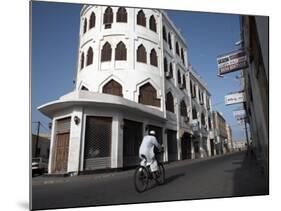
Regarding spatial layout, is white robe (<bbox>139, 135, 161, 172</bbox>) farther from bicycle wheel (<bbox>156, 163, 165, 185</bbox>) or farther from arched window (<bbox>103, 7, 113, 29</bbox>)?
arched window (<bbox>103, 7, 113, 29</bbox>)

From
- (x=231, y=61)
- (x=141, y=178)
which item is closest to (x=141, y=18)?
(x=231, y=61)

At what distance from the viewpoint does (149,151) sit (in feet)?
11.6

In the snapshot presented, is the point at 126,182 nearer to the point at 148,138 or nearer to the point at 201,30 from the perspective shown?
the point at 148,138

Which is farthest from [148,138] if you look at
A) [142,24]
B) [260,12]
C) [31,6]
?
[260,12]

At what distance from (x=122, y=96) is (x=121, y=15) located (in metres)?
1.23

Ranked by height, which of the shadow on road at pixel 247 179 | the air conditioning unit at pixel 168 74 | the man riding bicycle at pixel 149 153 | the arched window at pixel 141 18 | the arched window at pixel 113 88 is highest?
the arched window at pixel 141 18

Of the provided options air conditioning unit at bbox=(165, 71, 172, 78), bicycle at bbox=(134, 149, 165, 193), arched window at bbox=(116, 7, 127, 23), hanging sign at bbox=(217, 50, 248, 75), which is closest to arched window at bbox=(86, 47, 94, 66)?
arched window at bbox=(116, 7, 127, 23)

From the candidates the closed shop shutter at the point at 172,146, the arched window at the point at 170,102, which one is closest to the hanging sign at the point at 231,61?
the arched window at the point at 170,102

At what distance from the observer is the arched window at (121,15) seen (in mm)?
3809

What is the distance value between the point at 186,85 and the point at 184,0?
4.42ft

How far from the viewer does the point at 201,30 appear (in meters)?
4.05

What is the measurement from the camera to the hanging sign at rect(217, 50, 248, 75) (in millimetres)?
4041

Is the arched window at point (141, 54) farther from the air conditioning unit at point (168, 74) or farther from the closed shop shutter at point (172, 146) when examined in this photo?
the closed shop shutter at point (172, 146)

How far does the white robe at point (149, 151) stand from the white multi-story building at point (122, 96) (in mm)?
82
